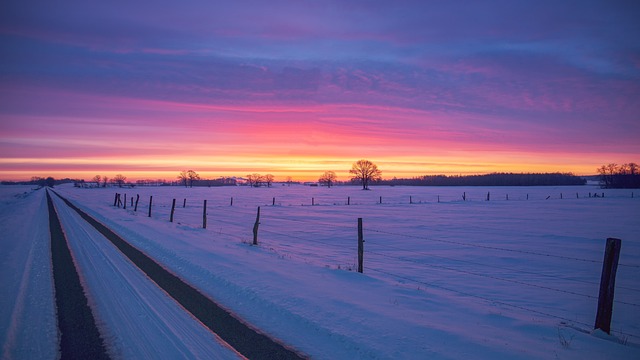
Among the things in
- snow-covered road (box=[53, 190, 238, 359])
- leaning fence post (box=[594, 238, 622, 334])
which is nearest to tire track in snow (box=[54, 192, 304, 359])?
snow-covered road (box=[53, 190, 238, 359])

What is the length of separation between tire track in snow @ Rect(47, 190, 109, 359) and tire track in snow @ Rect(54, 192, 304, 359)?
1.50m

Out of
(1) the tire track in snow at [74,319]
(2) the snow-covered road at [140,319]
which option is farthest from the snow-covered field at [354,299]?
(1) the tire track in snow at [74,319]

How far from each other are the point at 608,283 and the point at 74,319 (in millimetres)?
8899

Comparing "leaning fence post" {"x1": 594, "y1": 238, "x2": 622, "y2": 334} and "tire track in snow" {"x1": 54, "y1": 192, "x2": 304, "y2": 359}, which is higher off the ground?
"leaning fence post" {"x1": 594, "y1": 238, "x2": 622, "y2": 334}

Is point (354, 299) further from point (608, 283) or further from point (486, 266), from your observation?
point (486, 266)

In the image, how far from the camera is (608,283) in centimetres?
625

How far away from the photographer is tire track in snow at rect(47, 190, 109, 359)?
16.7 feet

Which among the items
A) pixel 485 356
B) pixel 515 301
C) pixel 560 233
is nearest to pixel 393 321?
pixel 485 356

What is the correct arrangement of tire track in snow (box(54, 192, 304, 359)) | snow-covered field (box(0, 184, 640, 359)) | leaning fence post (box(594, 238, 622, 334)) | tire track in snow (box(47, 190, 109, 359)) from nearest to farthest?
tire track in snow (box(47, 190, 109, 359)) < tire track in snow (box(54, 192, 304, 359)) < snow-covered field (box(0, 184, 640, 359)) < leaning fence post (box(594, 238, 622, 334))

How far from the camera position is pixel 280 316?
6781 mm

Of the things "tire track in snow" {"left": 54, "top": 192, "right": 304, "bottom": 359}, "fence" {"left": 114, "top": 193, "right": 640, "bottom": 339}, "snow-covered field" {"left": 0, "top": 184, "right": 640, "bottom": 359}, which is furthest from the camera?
"fence" {"left": 114, "top": 193, "right": 640, "bottom": 339}

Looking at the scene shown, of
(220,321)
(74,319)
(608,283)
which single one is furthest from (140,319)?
(608,283)

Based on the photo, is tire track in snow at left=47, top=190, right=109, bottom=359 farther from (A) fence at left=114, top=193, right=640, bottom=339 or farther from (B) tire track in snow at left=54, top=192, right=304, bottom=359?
(A) fence at left=114, top=193, right=640, bottom=339

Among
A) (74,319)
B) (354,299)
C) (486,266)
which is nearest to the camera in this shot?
(74,319)
